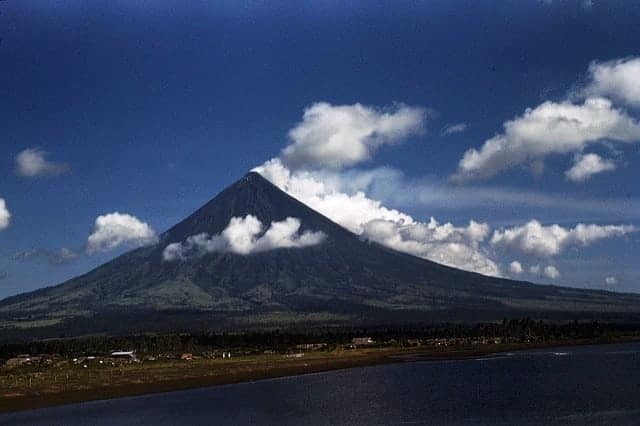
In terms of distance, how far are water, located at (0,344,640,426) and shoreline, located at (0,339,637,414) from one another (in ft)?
12.9

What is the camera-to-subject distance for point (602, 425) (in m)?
52.2

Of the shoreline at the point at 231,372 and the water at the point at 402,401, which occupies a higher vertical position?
the shoreline at the point at 231,372

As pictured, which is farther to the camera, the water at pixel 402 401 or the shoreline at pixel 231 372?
the shoreline at pixel 231 372

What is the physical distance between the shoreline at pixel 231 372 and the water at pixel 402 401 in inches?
155

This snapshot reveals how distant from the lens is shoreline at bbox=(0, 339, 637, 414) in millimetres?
76812

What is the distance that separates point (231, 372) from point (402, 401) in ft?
124

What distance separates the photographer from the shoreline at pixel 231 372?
3024 inches

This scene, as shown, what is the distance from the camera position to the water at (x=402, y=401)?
59250 mm

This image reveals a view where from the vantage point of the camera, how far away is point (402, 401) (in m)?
69.6

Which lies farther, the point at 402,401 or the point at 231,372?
the point at 231,372

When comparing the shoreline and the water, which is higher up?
the shoreline

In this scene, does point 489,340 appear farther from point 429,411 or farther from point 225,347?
point 429,411

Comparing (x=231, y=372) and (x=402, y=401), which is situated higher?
(x=231, y=372)

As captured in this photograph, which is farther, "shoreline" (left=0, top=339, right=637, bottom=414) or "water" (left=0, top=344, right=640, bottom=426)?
"shoreline" (left=0, top=339, right=637, bottom=414)
